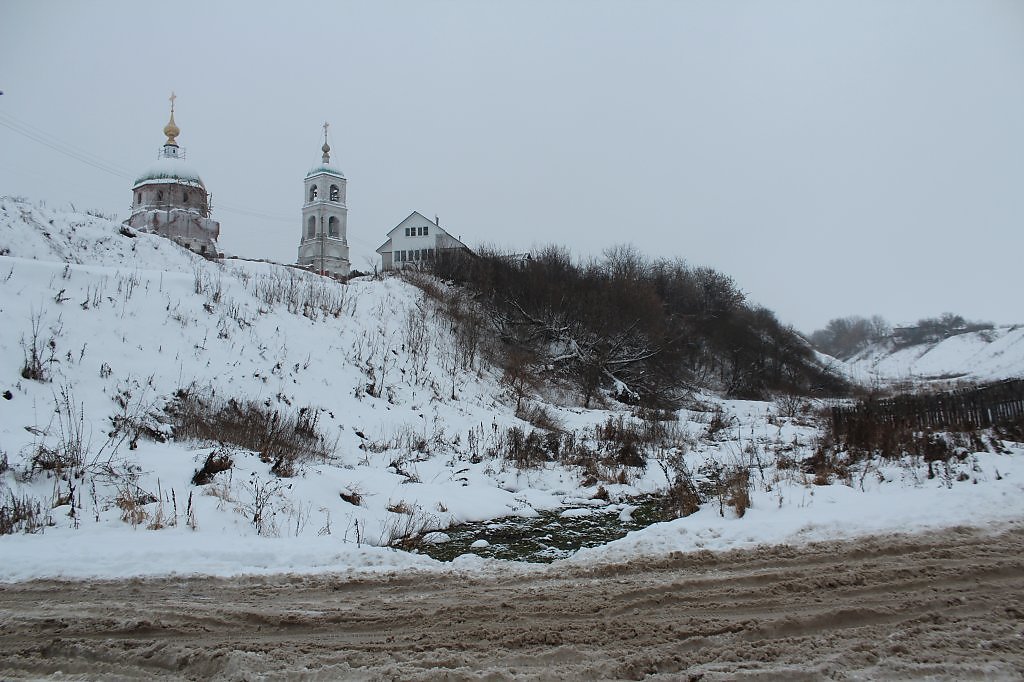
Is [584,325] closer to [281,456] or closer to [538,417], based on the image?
[538,417]

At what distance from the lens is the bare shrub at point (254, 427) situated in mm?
9164

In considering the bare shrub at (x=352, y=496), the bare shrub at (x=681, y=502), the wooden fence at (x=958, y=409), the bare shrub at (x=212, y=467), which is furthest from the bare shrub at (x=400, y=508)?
the wooden fence at (x=958, y=409)

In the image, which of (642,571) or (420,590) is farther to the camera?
(642,571)

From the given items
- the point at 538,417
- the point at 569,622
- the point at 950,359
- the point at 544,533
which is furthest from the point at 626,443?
the point at 950,359

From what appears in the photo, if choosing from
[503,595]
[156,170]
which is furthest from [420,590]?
[156,170]

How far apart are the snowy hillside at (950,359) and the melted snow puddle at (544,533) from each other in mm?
43187

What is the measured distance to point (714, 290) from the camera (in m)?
51.7

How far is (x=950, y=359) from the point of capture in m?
80.8

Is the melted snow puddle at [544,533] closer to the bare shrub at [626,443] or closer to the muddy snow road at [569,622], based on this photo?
the muddy snow road at [569,622]

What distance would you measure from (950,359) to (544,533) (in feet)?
312

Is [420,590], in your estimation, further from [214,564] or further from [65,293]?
[65,293]

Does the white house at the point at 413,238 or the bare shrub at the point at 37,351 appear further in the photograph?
the white house at the point at 413,238

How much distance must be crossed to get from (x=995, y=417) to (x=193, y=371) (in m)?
19.4

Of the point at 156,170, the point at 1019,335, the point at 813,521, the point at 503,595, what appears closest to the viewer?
the point at 503,595
